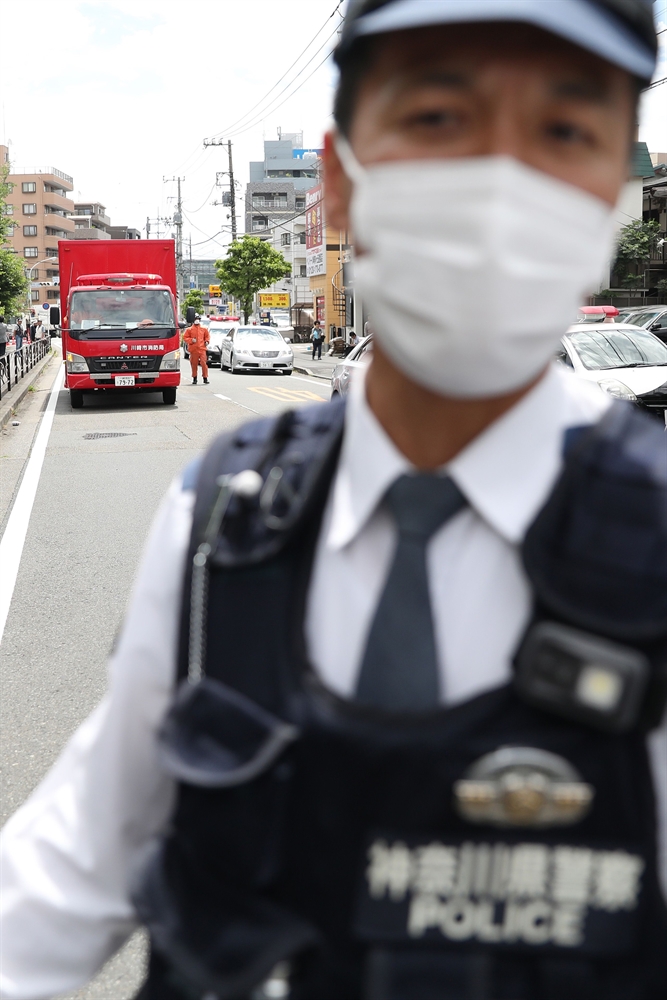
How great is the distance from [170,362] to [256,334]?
1164cm

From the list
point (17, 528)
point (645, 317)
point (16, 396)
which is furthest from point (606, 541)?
point (645, 317)

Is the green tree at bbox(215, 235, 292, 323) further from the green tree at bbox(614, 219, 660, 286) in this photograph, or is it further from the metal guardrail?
the metal guardrail

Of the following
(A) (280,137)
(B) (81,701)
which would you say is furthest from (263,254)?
(A) (280,137)

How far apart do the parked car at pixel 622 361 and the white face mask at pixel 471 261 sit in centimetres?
947

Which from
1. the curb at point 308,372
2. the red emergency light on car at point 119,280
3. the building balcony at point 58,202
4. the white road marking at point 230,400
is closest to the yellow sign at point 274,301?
the curb at point 308,372

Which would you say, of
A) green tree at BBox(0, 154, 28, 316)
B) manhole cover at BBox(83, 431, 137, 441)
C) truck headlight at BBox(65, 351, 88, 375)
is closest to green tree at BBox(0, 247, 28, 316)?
green tree at BBox(0, 154, 28, 316)

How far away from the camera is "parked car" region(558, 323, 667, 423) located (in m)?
10.5

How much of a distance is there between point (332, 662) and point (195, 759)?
0.53 feet

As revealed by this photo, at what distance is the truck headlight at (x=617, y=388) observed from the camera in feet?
33.6

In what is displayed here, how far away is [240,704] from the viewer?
3.19 feet

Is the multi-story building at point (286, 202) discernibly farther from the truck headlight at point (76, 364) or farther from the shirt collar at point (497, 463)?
the shirt collar at point (497, 463)

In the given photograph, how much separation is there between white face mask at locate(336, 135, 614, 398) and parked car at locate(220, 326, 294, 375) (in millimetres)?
27515

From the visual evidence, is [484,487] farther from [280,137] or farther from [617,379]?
[280,137]

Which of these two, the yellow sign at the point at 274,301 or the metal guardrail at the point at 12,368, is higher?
the yellow sign at the point at 274,301
